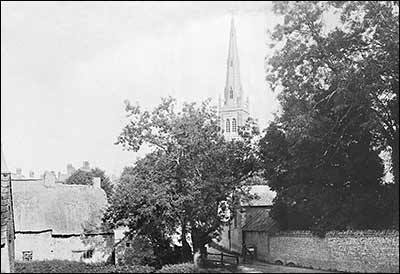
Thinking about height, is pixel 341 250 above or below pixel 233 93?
below

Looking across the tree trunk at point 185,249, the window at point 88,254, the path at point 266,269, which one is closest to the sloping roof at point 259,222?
the path at point 266,269

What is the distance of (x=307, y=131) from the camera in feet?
26.8

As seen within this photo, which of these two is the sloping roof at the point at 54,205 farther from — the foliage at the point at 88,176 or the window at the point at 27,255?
the window at the point at 27,255

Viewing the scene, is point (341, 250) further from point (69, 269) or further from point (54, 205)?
point (54, 205)

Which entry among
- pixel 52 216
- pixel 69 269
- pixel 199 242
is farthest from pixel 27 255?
pixel 69 269

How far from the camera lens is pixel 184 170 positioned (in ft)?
36.3

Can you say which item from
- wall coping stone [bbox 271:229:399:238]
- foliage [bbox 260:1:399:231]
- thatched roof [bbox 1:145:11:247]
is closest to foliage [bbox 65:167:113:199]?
thatched roof [bbox 1:145:11:247]

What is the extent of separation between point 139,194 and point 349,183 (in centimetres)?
464

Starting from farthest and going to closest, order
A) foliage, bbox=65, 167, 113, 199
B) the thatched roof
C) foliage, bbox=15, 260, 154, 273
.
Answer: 1. foliage, bbox=65, 167, 113, 199
2. foliage, bbox=15, 260, 154, 273
3. the thatched roof

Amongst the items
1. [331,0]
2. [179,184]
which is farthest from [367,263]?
[179,184]

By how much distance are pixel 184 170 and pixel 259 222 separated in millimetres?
2288

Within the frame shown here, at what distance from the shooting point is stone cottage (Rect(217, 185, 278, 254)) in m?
8.58

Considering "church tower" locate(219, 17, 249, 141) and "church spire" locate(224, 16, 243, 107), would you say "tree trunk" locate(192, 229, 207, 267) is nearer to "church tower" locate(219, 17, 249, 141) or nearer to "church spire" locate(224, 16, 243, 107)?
"church tower" locate(219, 17, 249, 141)

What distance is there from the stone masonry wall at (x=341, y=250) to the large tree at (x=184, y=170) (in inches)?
108
